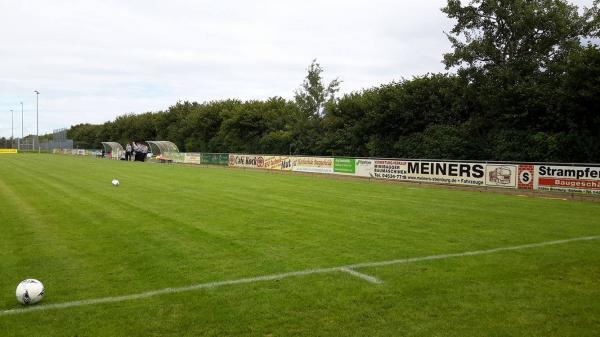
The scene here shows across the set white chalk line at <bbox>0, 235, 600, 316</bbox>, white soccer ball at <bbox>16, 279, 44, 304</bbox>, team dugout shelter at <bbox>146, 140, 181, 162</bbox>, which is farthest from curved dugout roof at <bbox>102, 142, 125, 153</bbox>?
white soccer ball at <bbox>16, 279, 44, 304</bbox>

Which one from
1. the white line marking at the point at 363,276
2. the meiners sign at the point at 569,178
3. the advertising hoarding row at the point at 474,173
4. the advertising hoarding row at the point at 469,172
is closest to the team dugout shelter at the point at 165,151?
the advertising hoarding row at the point at 469,172

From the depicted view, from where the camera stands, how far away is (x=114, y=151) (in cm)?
7281

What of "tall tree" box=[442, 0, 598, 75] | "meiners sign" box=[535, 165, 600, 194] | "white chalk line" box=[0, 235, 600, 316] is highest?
"tall tree" box=[442, 0, 598, 75]

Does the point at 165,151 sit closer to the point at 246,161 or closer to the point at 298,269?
the point at 246,161

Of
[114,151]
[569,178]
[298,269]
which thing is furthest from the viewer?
[114,151]

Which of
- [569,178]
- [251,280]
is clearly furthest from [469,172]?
[251,280]

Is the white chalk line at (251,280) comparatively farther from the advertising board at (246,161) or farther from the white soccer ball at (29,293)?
the advertising board at (246,161)

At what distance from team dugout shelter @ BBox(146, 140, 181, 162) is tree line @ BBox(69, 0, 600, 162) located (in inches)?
769

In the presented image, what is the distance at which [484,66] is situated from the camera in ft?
106

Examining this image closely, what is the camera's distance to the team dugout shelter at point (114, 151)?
69.4m

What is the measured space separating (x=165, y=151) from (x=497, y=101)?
133ft

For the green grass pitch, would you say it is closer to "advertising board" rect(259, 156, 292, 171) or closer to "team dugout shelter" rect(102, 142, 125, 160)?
"advertising board" rect(259, 156, 292, 171)

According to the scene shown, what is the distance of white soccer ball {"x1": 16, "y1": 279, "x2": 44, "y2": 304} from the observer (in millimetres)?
5473

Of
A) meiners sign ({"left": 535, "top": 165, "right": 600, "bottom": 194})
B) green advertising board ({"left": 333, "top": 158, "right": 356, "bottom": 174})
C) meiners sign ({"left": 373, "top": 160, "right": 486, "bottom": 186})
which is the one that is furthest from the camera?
green advertising board ({"left": 333, "top": 158, "right": 356, "bottom": 174})
